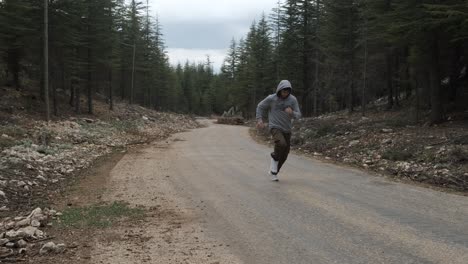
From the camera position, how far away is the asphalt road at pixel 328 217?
5.27 metres

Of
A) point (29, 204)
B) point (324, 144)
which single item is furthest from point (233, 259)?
point (324, 144)

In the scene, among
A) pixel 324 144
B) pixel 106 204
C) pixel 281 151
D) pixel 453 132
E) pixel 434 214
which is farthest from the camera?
pixel 324 144

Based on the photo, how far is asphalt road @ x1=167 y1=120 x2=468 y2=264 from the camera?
5270 millimetres

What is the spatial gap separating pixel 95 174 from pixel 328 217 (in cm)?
722

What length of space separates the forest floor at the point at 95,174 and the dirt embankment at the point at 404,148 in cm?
2

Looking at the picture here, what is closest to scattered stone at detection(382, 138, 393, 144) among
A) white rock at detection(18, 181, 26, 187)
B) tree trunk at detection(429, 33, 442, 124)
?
tree trunk at detection(429, 33, 442, 124)

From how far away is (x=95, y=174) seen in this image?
474 inches

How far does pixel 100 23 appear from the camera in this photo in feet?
120

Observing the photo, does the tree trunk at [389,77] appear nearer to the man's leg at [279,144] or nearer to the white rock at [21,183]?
the man's leg at [279,144]

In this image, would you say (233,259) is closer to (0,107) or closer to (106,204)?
(106,204)

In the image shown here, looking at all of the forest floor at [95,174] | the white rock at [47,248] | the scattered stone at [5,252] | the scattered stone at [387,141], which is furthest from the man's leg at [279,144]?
the scattered stone at [387,141]

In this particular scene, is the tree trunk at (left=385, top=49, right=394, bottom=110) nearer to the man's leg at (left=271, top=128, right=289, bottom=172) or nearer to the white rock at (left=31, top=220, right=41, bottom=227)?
the man's leg at (left=271, top=128, right=289, bottom=172)

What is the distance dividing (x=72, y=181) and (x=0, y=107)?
17.0 metres

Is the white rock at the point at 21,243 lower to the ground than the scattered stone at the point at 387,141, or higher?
lower
